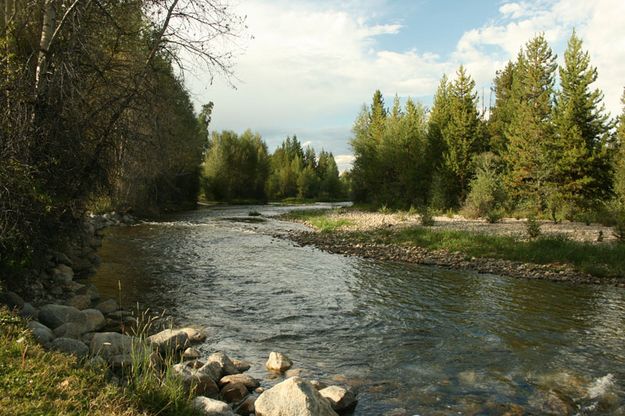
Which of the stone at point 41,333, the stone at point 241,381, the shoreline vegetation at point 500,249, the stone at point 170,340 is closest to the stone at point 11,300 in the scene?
the stone at point 41,333

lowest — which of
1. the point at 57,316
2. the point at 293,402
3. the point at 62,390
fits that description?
the point at 293,402

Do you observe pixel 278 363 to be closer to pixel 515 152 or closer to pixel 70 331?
pixel 70 331

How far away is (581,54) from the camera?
31625 millimetres

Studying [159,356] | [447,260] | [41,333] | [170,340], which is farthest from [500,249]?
[41,333]

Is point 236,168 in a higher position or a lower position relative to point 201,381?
higher

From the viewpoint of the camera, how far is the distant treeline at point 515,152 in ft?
101

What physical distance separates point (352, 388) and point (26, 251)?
6274 millimetres

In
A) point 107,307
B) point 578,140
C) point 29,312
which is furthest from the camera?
point 578,140

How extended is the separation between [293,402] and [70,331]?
440 centimetres

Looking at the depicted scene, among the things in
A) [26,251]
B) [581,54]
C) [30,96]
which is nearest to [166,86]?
[30,96]

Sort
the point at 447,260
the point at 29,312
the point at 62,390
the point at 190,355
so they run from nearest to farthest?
the point at 62,390, the point at 190,355, the point at 29,312, the point at 447,260

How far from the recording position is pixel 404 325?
991cm

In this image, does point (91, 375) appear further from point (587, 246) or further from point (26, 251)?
point (587, 246)

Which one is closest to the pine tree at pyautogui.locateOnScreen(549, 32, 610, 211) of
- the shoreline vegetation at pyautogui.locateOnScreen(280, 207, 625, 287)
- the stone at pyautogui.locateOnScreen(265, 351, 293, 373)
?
the shoreline vegetation at pyautogui.locateOnScreen(280, 207, 625, 287)
